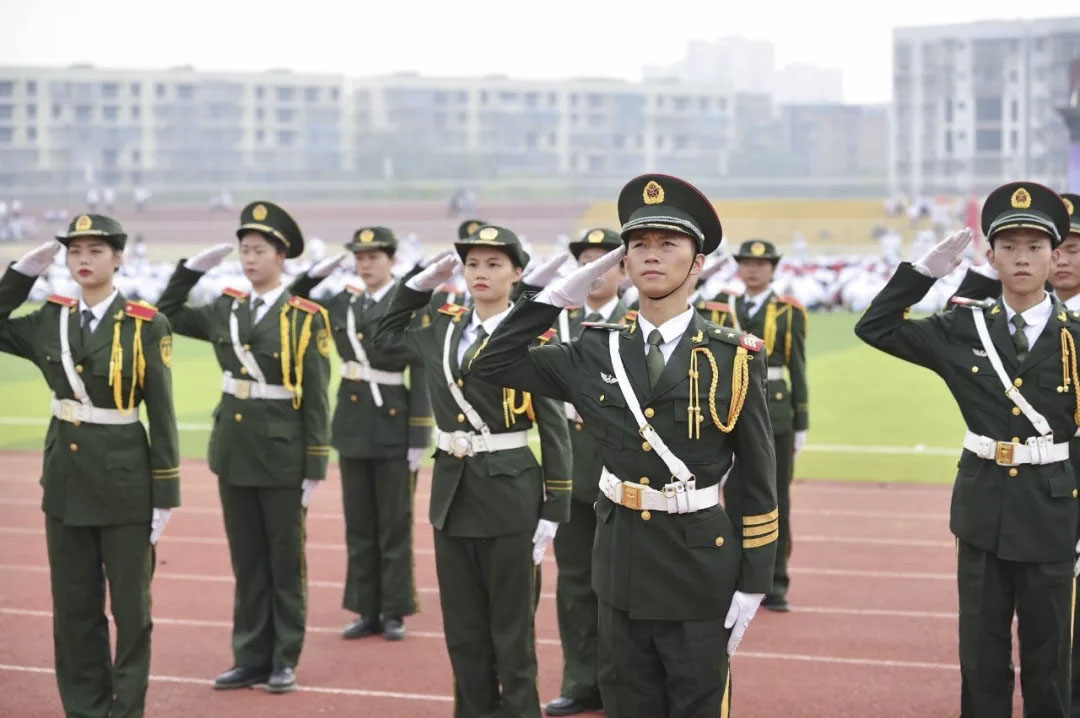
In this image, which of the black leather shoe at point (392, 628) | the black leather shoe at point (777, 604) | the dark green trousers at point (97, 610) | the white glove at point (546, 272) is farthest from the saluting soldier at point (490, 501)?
the black leather shoe at point (777, 604)

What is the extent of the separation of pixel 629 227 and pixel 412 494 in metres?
4.31

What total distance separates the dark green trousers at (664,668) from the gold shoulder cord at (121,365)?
2.52 meters

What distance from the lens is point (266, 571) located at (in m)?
7.14

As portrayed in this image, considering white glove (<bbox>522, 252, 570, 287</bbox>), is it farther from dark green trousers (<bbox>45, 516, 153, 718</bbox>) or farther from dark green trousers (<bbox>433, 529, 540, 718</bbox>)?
dark green trousers (<bbox>45, 516, 153, 718</bbox>)

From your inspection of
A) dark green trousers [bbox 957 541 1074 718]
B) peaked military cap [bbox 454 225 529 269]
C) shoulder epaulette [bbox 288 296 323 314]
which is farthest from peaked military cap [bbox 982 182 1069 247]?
shoulder epaulette [bbox 288 296 323 314]

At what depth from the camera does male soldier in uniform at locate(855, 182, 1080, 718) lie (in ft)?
17.0

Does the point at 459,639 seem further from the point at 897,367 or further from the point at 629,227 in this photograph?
the point at 897,367

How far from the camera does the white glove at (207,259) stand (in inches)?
268

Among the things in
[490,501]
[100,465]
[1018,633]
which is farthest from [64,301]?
[1018,633]

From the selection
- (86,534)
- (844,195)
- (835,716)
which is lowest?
(835,716)

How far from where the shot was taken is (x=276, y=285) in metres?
7.17

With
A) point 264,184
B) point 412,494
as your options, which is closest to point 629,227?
point 412,494

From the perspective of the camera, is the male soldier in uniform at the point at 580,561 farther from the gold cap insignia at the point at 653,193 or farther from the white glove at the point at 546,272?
the gold cap insignia at the point at 653,193

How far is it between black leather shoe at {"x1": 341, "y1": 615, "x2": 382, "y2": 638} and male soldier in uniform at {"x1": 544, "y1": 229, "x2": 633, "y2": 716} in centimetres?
163
